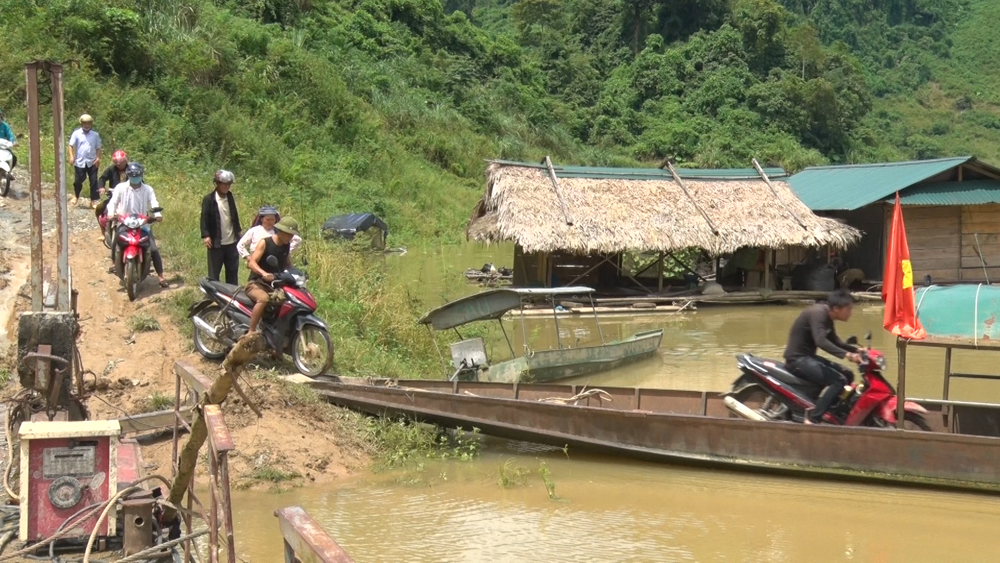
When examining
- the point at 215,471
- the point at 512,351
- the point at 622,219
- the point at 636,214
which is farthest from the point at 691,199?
the point at 215,471

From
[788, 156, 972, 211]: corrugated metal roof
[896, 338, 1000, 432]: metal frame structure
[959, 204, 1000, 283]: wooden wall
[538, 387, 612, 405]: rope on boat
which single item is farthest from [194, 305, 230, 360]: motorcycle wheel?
[959, 204, 1000, 283]: wooden wall

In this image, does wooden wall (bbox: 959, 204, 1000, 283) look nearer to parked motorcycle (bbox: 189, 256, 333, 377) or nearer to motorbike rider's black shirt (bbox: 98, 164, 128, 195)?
parked motorcycle (bbox: 189, 256, 333, 377)

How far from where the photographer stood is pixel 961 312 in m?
7.82

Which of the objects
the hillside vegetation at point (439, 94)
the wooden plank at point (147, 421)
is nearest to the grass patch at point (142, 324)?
the hillside vegetation at point (439, 94)

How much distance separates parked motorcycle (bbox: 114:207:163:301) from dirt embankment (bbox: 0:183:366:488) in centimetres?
25

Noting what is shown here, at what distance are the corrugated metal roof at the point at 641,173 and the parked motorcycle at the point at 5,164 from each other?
8.67 meters

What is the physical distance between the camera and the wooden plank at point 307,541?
8.50 feet

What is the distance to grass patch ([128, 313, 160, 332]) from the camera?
9.59m

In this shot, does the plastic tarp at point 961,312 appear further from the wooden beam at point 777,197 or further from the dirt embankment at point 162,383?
the wooden beam at point 777,197

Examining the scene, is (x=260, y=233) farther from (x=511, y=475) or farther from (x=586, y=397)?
(x=586, y=397)

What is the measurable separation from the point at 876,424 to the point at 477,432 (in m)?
3.38

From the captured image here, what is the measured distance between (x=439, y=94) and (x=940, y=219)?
1953 cm

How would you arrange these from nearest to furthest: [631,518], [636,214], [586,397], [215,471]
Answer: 1. [215,471]
2. [631,518]
3. [586,397]
4. [636,214]

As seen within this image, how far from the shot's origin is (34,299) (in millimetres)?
5449
